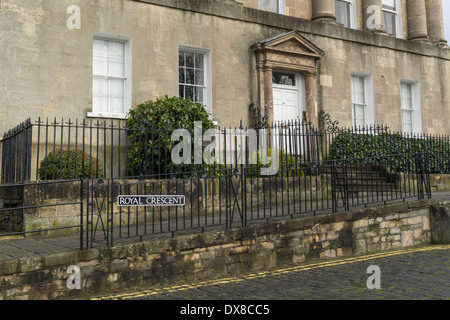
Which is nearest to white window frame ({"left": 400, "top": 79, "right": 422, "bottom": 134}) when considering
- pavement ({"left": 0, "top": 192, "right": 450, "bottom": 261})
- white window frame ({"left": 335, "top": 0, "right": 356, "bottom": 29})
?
white window frame ({"left": 335, "top": 0, "right": 356, "bottom": 29})

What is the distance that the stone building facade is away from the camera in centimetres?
1017

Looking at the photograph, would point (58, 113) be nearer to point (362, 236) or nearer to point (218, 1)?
point (218, 1)

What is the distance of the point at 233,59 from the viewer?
13000 millimetres

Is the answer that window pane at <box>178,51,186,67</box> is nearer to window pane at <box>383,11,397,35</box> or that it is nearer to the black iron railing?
the black iron railing

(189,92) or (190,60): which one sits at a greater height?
(190,60)

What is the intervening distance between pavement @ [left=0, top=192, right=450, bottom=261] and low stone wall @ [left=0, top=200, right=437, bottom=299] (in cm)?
33

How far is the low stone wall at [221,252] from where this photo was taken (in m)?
5.34

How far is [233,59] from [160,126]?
14.0ft

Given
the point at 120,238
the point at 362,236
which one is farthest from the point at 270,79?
the point at 120,238

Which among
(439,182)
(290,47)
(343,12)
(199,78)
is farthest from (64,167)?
(343,12)

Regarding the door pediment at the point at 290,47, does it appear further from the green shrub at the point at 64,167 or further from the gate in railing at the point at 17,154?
the gate in railing at the point at 17,154

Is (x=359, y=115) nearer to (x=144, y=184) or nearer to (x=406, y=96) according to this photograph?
(x=406, y=96)

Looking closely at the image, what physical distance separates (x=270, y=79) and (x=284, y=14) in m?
2.71
